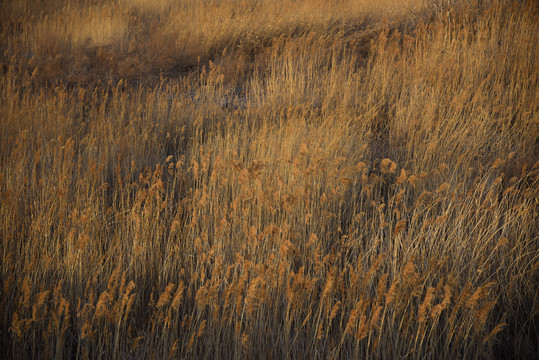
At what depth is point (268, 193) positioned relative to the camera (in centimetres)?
238

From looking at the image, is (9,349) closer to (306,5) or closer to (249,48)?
(249,48)

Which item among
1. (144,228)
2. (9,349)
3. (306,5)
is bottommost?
(9,349)

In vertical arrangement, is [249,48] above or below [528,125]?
above

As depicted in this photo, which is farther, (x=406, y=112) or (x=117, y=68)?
(x=117, y=68)

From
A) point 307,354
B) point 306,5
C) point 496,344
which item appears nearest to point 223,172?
point 307,354

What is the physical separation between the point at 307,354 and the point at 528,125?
3.38m

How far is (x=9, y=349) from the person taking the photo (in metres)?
1.72

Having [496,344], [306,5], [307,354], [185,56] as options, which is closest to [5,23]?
[185,56]

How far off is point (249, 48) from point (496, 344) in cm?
624

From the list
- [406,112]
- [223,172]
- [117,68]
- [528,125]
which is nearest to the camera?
[223,172]

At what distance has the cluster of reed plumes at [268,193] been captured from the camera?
174cm

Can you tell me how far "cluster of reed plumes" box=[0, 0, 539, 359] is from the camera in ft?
5.70

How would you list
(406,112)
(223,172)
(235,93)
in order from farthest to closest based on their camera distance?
1. (235,93)
2. (406,112)
3. (223,172)

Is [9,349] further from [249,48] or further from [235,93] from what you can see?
[249,48]
